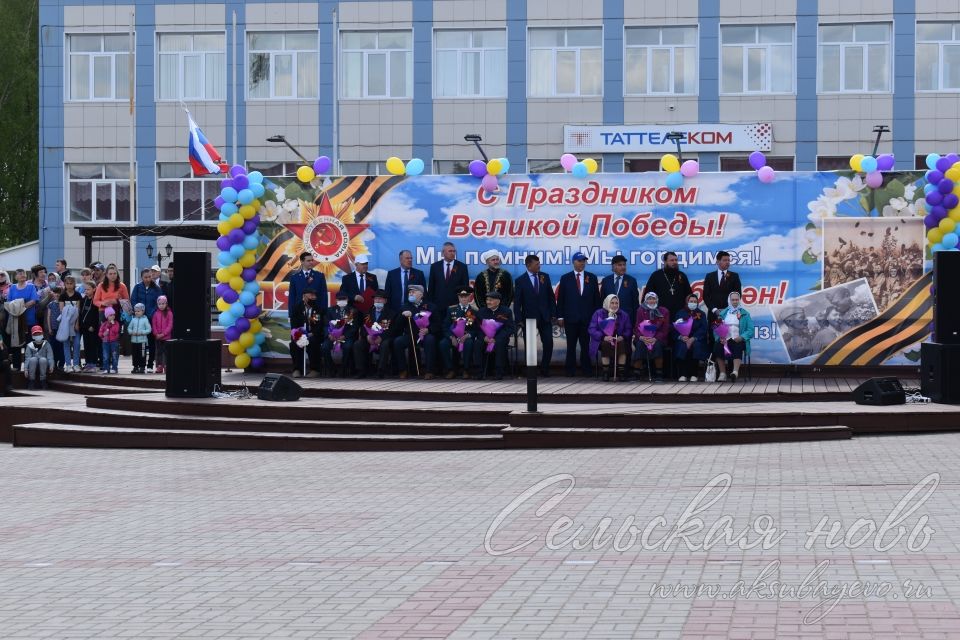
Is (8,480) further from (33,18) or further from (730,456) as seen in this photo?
(33,18)

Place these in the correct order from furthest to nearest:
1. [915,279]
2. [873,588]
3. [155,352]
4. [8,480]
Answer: [155,352] → [915,279] → [8,480] → [873,588]

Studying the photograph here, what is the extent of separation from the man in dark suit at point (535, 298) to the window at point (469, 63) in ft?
76.8

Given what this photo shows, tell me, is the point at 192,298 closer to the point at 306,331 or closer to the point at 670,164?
the point at 306,331

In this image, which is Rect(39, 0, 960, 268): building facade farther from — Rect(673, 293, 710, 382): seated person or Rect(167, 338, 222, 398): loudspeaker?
Rect(167, 338, 222, 398): loudspeaker

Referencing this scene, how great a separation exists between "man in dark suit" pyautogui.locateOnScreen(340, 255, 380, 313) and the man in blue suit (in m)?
0.32

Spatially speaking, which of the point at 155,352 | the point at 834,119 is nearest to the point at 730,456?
the point at 155,352

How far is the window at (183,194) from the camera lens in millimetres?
45438

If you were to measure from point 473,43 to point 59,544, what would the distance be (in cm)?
3533

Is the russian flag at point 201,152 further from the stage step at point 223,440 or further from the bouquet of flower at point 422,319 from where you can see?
the stage step at point 223,440

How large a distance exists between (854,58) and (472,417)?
2856 centimetres

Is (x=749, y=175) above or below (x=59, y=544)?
above

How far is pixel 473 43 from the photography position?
1735 inches

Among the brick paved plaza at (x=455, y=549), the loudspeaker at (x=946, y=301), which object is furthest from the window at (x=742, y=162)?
the brick paved plaza at (x=455, y=549)

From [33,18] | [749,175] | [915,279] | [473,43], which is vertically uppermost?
[33,18]
